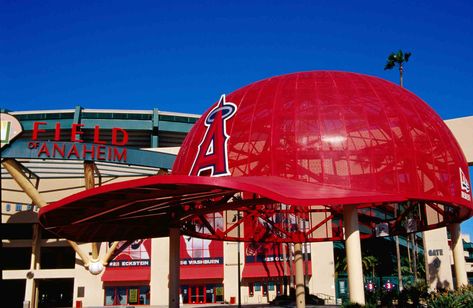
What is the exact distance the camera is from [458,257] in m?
30.0

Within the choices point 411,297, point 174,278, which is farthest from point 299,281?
point 174,278

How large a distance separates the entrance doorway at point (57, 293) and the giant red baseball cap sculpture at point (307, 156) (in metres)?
45.8

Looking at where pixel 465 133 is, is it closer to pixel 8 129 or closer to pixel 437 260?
pixel 437 260

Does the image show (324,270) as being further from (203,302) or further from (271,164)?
(271,164)

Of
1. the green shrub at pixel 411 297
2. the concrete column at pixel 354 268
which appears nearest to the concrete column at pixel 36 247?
the green shrub at pixel 411 297

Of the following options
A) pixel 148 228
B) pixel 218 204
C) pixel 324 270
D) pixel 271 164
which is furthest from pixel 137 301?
pixel 271 164

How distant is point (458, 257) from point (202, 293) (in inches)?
1284

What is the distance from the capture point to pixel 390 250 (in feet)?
233

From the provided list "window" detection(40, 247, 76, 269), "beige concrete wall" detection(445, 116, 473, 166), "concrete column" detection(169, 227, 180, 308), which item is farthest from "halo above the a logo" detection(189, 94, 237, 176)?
"window" detection(40, 247, 76, 269)

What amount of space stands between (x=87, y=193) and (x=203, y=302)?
129 ft

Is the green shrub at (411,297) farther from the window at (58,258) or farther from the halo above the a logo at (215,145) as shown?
the window at (58,258)

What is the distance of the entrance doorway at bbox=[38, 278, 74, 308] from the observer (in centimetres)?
6850

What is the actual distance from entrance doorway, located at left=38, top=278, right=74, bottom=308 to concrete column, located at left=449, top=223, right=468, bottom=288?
53.7m

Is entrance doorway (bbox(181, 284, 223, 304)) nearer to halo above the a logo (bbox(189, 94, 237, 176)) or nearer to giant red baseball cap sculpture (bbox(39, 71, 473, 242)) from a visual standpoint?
giant red baseball cap sculpture (bbox(39, 71, 473, 242))
